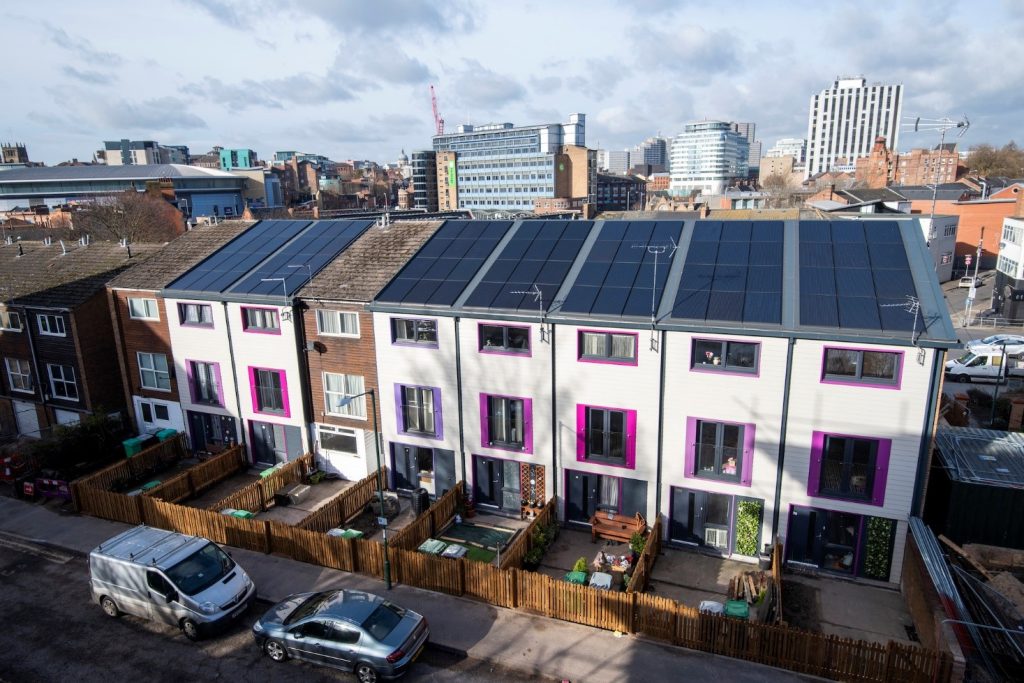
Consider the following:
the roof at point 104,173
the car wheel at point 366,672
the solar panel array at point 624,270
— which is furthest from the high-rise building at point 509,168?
the car wheel at point 366,672

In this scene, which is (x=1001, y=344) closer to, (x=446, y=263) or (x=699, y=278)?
(x=699, y=278)

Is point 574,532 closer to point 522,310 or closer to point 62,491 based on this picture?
point 522,310

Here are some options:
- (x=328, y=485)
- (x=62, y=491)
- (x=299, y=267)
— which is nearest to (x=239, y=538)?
(x=328, y=485)

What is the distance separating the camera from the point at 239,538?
2173 cm

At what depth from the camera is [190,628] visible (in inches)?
676

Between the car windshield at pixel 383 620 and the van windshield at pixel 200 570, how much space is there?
5.32 metres

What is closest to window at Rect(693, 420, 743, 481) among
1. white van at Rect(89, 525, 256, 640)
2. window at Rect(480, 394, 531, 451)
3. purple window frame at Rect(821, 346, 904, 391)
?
purple window frame at Rect(821, 346, 904, 391)

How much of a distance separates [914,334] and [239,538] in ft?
71.6

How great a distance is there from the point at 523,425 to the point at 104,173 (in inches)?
5644

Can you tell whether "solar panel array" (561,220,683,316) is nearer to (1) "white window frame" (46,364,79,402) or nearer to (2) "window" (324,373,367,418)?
(2) "window" (324,373,367,418)

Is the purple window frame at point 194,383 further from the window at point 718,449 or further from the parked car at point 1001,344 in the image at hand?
the parked car at point 1001,344

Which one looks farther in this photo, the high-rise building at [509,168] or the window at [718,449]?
the high-rise building at [509,168]

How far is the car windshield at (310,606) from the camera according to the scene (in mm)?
16188

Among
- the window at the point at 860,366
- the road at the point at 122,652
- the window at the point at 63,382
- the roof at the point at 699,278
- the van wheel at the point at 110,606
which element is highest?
the roof at the point at 699,278
